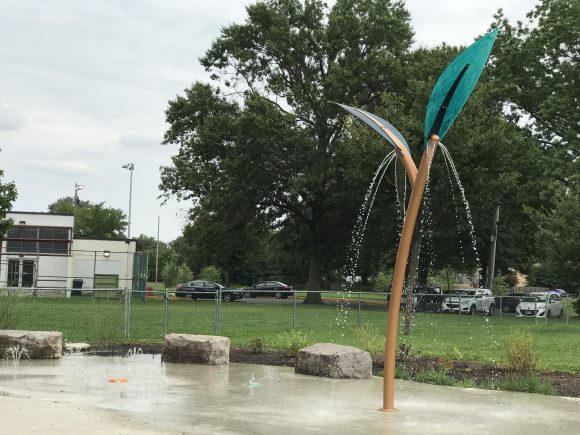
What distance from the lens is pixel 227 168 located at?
1657 inches

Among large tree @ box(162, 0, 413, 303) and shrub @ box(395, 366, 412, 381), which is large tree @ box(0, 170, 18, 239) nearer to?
large tree @ box(162, 0, 413, 303)

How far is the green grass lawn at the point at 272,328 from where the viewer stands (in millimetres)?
15883

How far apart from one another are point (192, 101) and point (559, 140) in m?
21.3

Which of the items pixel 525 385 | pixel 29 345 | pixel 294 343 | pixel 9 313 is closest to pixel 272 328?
pixel 294 343

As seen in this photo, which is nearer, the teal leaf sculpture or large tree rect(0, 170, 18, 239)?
the teal leaf sculpture

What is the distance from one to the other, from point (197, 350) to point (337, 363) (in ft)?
8.96

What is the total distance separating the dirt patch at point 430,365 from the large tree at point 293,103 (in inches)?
1011

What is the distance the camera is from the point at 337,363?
1158 cm

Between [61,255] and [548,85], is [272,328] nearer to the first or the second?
[548,85]

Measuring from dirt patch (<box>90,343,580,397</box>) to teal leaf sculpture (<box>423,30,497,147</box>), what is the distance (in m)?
4.48

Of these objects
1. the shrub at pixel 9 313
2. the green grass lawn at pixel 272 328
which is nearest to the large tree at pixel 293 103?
the green grass lawn at pixel 272 328

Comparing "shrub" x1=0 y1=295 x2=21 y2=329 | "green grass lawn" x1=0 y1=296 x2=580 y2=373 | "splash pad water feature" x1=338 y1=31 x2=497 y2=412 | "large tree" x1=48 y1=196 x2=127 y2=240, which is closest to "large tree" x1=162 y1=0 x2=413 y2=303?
"green grass lawn" x1=0 y1=296 x2=580 y2=373

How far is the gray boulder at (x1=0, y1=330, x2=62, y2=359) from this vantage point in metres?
13.1

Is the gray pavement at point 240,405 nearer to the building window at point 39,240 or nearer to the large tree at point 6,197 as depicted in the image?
the large tree at point 6,197
